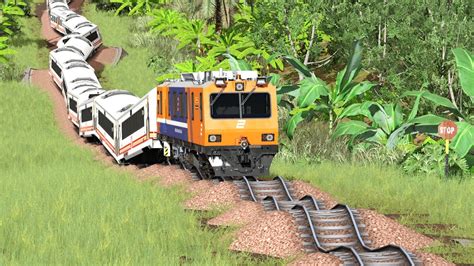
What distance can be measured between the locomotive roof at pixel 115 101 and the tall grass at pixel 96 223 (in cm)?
558

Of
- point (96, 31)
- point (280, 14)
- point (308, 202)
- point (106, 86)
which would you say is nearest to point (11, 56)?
point (96, 31)

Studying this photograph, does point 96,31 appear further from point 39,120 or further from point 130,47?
point 39,120

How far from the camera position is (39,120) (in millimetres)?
41625

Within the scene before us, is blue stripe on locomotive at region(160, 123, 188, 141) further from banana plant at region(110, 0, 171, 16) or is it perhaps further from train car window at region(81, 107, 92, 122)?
banana plant at region(110, 0, 171, 16)

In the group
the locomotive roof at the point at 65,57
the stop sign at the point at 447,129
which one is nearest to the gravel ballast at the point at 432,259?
the stop sign at the point at 447,129

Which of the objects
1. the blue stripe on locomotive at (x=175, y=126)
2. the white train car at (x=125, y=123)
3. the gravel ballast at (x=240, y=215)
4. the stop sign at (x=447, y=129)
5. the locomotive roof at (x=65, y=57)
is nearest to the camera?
the gravel ballast at (x=240, y=215)

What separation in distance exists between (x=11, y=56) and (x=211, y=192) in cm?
3872

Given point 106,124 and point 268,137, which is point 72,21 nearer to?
point 106,124

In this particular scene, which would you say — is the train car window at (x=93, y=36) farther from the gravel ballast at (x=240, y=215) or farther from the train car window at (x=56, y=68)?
the gravel ballast at (x=240, y=215)

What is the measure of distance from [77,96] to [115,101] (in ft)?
17.9

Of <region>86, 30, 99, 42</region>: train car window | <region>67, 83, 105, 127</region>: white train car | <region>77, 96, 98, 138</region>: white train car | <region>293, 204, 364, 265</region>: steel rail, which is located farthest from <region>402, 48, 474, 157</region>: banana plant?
<region>86, 30, 99, 42</region>: train car window

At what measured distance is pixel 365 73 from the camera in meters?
43.6

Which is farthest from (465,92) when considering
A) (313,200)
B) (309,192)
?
(313,200)

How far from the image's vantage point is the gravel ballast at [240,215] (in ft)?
53.1
